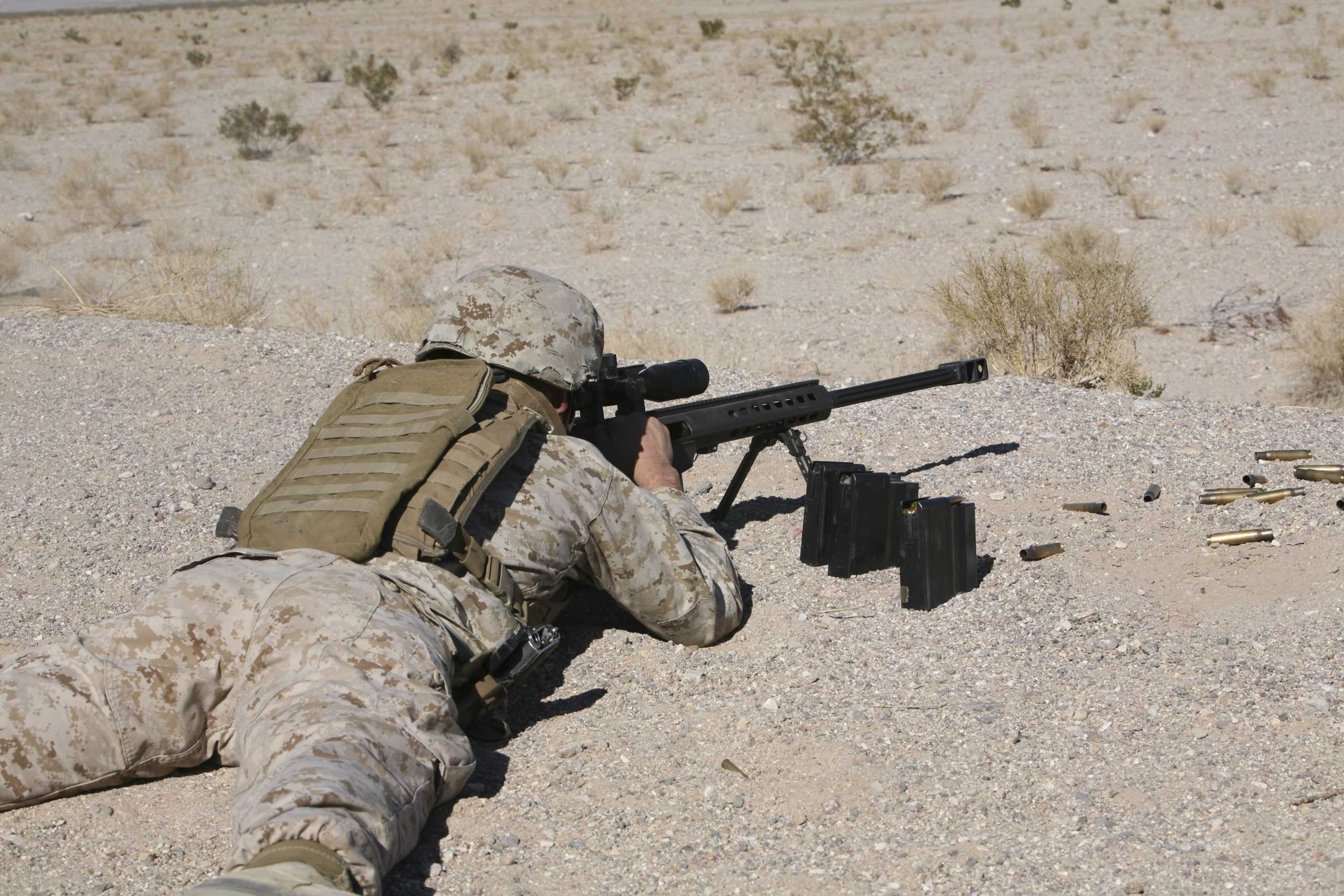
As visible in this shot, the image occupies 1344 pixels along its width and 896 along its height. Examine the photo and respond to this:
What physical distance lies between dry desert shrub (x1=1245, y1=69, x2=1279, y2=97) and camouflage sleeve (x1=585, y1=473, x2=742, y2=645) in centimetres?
1764

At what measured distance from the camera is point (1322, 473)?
15.8ft

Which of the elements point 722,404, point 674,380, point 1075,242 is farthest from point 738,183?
point 674,380

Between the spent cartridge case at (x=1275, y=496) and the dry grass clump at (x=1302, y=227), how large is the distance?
745cm

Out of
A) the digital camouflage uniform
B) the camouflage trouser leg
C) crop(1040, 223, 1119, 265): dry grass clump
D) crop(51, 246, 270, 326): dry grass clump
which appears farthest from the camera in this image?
crop(1040, 223, 1119, 265): dry grass clump

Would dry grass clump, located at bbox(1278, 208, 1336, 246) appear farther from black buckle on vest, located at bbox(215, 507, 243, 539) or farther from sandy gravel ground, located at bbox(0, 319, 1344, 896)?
black buckle on vest, located at bbox(215, 507, 243, 539)

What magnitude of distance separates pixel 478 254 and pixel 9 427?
712 centimetres

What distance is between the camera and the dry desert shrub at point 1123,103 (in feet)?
57.8

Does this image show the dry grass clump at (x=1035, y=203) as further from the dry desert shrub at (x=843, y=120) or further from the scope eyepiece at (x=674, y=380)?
the scope eyepiece at (x=674, y=380)

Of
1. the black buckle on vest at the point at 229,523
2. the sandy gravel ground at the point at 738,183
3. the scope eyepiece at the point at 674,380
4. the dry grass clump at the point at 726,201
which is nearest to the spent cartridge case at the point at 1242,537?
the scope eyepiece at the point at 674,380

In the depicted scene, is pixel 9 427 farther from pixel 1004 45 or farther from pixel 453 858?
pixel 1004 45

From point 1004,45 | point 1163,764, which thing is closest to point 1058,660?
point 1163,764

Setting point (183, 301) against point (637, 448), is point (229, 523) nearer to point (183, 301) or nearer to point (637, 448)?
point (637, 448)

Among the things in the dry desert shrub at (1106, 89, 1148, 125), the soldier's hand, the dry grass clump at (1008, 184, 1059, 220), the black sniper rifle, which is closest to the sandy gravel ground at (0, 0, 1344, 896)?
the dry grass clump at (1008, 184, 1059, 220)

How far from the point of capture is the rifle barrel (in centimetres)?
482
